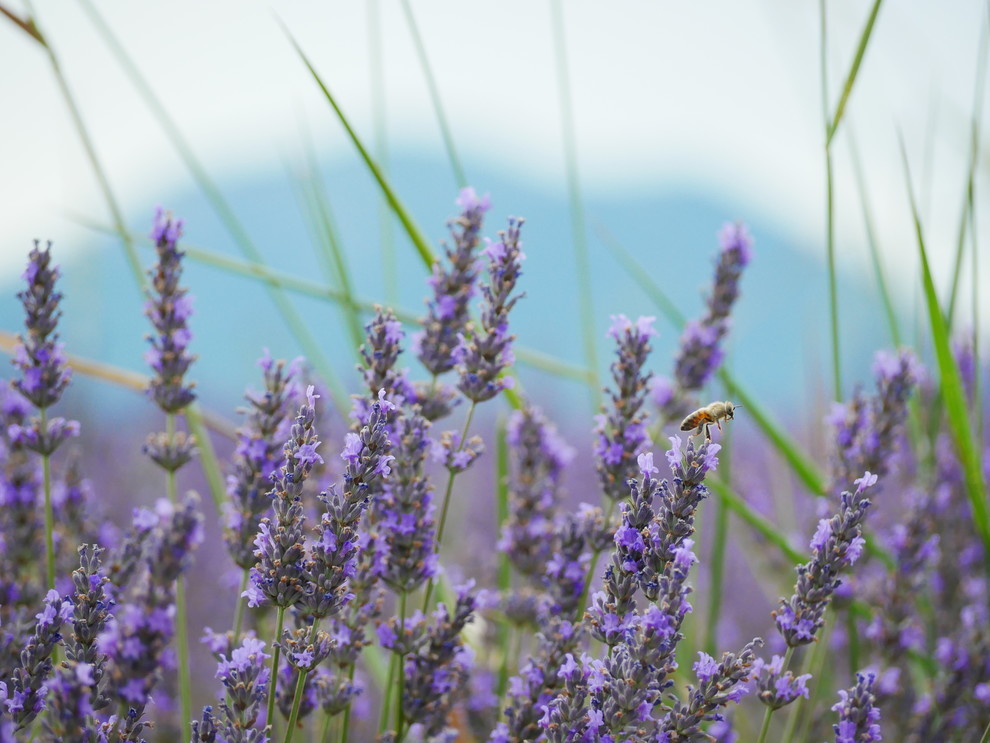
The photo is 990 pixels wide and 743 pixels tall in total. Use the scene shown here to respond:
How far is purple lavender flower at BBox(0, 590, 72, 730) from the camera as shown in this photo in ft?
4.16

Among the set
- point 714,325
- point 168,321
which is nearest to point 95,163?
point 168,321

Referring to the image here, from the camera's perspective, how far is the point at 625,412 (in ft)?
6.21

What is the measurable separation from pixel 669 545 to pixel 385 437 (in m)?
0.48

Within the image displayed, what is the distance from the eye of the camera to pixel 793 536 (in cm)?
372

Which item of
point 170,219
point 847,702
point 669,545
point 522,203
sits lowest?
point 847,702

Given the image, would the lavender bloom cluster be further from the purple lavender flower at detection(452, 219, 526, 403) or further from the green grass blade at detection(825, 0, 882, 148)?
the green grass blade at detection(825, 0, 882, 148)

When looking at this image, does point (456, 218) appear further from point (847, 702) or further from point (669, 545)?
point (847, 702)

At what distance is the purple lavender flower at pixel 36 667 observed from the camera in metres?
1.27

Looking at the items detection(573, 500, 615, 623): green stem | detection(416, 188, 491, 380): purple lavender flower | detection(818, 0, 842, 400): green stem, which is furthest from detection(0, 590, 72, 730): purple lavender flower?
detection(818, 0, 842, 400): green stem

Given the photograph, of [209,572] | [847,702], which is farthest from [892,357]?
[209,572]

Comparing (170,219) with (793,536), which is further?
(793,536)

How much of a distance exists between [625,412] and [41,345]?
1.27 m

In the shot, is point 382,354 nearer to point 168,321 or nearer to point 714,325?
point 168,321

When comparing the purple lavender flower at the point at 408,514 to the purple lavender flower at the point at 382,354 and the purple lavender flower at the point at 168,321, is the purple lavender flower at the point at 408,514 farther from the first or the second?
the purple lavender flower at the point at 168,321
